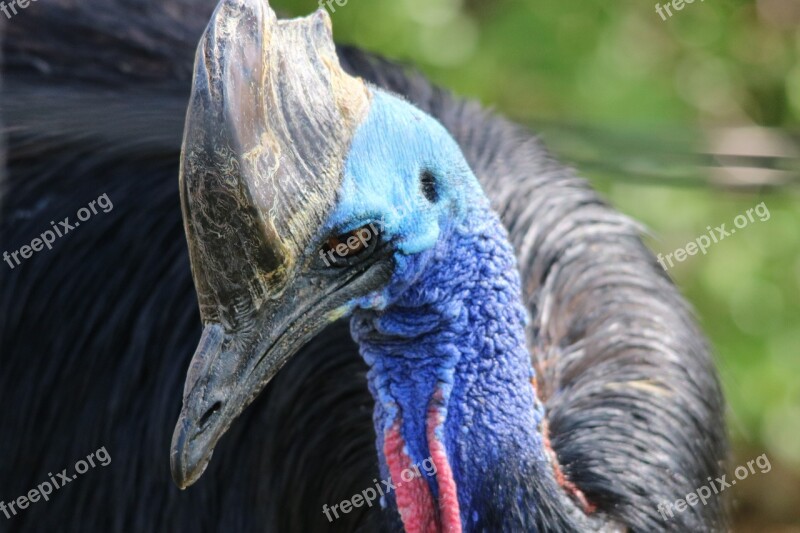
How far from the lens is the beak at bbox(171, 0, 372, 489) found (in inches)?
59.4

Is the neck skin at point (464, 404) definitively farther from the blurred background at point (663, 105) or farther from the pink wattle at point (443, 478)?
the blurred background at point (663, 105)

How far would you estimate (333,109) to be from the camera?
1.63 metres

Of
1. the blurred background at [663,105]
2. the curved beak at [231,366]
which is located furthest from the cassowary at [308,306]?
the blurred background at [663,105]

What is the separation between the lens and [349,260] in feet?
5.42

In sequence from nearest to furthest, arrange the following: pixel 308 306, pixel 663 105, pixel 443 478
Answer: pixel 308 306 → pixel 443 478 → pixel 663 105

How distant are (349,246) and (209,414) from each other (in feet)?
0.89

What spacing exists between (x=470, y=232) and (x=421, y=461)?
1.08ft

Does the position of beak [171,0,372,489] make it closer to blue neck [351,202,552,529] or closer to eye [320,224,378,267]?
eye [320,224,378,267]

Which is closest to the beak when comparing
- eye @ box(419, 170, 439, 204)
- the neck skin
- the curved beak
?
the curved beak

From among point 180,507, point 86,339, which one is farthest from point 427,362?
point 86,339

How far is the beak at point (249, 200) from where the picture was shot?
1.51 metres

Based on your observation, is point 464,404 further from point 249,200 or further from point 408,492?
point 249,200

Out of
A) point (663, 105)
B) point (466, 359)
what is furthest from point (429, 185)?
point (663, 105)

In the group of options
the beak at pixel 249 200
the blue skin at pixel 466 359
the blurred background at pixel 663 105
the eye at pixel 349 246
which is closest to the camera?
the beak at pixel 249 200
